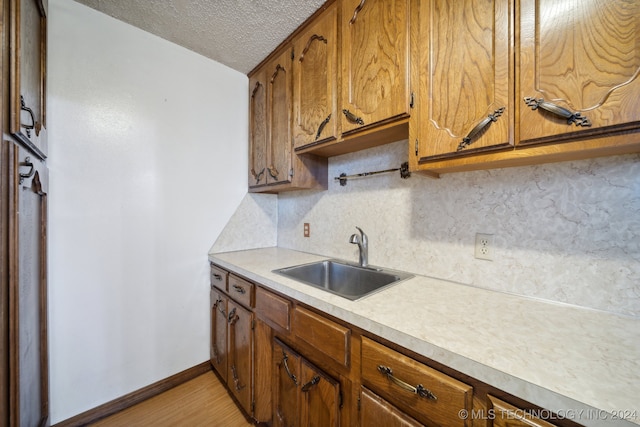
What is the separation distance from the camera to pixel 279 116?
1.64 meters

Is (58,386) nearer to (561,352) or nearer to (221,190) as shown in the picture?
(221,190)

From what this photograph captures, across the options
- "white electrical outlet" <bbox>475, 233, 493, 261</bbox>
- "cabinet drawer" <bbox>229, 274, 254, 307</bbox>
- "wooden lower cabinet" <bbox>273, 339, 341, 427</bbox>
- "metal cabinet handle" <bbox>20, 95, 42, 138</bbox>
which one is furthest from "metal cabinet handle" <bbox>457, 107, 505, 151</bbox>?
"metal cabinet handle" <bbox>20, 95, 42, 138</bbox>

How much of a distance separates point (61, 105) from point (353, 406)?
2.03m

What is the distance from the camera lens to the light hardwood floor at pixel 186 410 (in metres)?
1.37

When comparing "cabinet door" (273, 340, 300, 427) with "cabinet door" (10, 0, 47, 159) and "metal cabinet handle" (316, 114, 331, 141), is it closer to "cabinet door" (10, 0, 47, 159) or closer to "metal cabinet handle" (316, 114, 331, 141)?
"metal cabinet handle" (316, 114, 331, 141)

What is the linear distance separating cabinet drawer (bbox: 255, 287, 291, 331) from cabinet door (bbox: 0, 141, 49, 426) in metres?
0.82

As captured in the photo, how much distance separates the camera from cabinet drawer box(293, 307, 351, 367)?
32.4 inches

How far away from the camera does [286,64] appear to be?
1563 millimetres

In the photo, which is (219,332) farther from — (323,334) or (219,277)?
(323,334)

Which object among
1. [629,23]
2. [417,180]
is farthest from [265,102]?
[629,23]

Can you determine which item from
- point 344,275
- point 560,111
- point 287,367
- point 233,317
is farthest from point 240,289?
point 560,111

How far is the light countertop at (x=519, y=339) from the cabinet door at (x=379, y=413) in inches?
8.4

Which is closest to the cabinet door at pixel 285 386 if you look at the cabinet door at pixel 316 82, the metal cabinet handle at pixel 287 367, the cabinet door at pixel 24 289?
the metal cabinet handle at pixel 287 367

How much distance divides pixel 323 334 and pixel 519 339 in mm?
594
